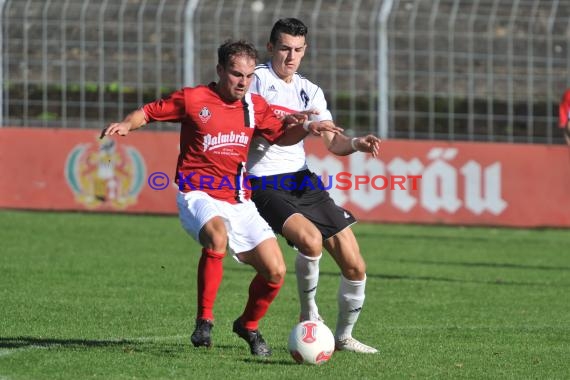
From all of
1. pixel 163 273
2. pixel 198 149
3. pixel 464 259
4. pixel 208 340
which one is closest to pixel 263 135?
pixel 198 149

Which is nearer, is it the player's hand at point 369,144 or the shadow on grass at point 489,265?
the player's hand at point 369,144

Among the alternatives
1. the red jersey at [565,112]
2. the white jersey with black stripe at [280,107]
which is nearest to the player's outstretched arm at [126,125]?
the white jersey with black stripe at [280,107]

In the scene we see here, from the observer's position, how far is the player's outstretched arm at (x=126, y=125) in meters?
7.51

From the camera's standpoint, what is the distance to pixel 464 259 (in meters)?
15.7

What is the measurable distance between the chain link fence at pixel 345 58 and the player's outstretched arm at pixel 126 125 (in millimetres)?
12468

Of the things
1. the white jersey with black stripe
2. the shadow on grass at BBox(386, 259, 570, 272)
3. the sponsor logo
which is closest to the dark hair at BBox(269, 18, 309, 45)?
the white jersey with black stripe

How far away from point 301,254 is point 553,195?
12353mm

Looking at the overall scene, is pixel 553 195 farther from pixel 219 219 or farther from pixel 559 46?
pixel 219 219

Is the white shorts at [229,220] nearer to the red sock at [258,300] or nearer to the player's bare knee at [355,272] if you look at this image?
the red sock at [258,300]

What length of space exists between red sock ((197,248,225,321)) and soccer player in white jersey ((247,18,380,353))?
649 millimetres

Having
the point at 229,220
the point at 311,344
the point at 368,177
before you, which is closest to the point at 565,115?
the point at 368,177

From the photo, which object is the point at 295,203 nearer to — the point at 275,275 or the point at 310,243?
the point at 310,243

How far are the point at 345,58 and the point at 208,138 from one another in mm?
12574

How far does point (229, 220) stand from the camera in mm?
8023
